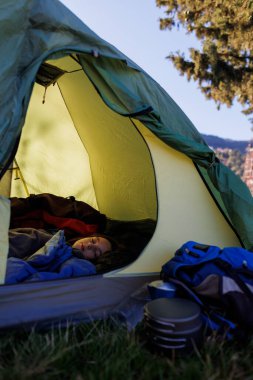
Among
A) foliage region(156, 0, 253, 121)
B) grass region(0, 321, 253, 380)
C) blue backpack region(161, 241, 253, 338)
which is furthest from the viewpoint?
foliage region(156, 0, 253, 121)

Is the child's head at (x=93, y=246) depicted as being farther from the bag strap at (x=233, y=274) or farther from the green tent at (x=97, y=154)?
the bag strap at (x=233, y=274)

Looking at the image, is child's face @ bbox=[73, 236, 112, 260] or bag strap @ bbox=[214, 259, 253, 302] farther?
child's face @ bbox=[73, 236, 112, 260]

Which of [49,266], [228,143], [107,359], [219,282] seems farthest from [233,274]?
[228,143]

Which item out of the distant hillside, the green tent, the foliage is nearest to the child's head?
the green tent

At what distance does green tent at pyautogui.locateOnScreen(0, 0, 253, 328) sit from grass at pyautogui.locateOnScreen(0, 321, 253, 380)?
26 centimetres

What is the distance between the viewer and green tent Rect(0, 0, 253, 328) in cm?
187

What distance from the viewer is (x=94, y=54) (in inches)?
81.2

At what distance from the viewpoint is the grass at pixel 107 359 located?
4.38ft

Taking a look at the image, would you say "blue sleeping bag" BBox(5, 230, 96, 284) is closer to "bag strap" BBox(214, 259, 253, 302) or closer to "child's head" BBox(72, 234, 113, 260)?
"child's head" BBox(72, 234, 113, 260)

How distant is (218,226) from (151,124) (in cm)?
90

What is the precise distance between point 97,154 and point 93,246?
1228mm

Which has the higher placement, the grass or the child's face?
the child's face

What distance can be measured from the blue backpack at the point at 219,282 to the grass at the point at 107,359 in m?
0.11

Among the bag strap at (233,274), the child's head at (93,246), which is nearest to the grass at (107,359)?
the bag strap at (233,274)
